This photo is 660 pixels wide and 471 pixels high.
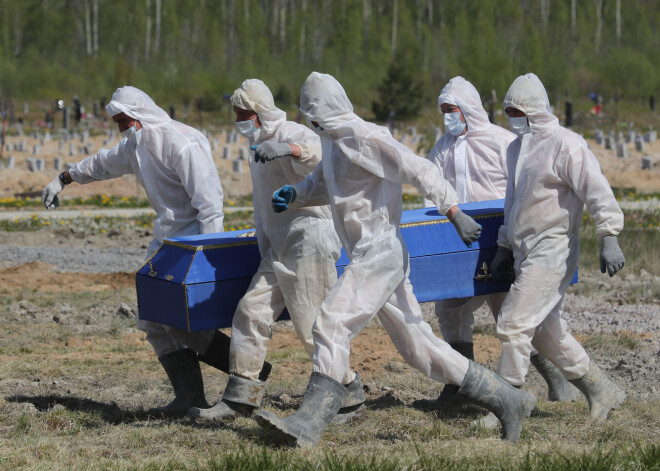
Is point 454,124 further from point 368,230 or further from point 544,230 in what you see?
point 368,230

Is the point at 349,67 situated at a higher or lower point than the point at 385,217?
lower

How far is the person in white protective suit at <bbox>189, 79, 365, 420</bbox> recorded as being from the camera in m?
5.66

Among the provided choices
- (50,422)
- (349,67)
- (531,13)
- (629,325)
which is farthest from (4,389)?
(531,13)

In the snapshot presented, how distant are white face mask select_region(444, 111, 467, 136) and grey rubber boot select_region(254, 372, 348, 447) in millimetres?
2540

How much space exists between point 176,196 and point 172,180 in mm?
93

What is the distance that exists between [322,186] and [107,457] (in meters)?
1.57

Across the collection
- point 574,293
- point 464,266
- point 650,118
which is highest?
point 464,266

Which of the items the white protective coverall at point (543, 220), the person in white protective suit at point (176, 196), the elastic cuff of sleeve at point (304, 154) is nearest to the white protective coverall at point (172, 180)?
the person in white protective suit at point (176, 196)

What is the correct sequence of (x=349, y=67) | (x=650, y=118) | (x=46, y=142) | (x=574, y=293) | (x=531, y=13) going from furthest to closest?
(x=531, y=13) < (x=349, y=67) < (x=650, y=118) < (x=46, y=142) < (x=574, y=293)

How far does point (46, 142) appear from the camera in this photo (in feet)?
105

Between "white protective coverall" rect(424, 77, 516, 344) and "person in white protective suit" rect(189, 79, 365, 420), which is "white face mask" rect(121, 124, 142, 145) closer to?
"person in white protective suit" rect(189, 79, 365, 420)

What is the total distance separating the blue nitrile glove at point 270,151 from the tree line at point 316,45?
45.4m

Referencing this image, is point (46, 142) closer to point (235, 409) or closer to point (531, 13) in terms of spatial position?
point (235, 409)

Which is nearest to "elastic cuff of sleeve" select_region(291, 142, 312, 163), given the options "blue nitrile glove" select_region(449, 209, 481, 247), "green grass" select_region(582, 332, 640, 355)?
"blue nitrile glove" select_region(449, 209, 481, 247)
